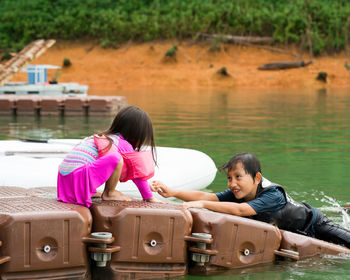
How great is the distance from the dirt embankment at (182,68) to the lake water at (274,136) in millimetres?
9267

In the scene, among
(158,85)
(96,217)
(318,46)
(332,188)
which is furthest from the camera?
(318,46)

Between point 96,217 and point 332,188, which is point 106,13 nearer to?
point 332,188

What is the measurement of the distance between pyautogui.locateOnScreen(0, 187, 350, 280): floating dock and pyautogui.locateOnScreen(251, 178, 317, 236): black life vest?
1.11 ft

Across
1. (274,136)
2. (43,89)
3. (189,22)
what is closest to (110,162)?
(274,136)

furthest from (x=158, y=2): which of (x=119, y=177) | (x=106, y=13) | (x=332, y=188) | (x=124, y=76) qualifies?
(x=119, y=177)

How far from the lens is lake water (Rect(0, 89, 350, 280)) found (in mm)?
6275

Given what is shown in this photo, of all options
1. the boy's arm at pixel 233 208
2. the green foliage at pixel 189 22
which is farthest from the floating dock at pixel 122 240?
the green foliage at pixel 189 22

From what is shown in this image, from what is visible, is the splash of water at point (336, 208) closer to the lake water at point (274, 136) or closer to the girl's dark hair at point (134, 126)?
the lake water at point (274, 136)

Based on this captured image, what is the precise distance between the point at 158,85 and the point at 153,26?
638 centimetres

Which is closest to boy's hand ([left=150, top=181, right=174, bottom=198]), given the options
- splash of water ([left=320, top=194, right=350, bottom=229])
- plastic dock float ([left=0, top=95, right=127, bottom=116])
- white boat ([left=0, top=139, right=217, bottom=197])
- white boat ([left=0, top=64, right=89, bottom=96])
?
white boat ([left=0, top=139, right=217, bottom=197])

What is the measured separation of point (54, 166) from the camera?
702 cm

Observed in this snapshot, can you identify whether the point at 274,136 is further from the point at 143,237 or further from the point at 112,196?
the point at 143,237

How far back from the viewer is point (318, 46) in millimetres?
37469

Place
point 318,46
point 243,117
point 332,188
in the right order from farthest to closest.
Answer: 1. point 318,46
2. point 243,117
3. point 332,188
